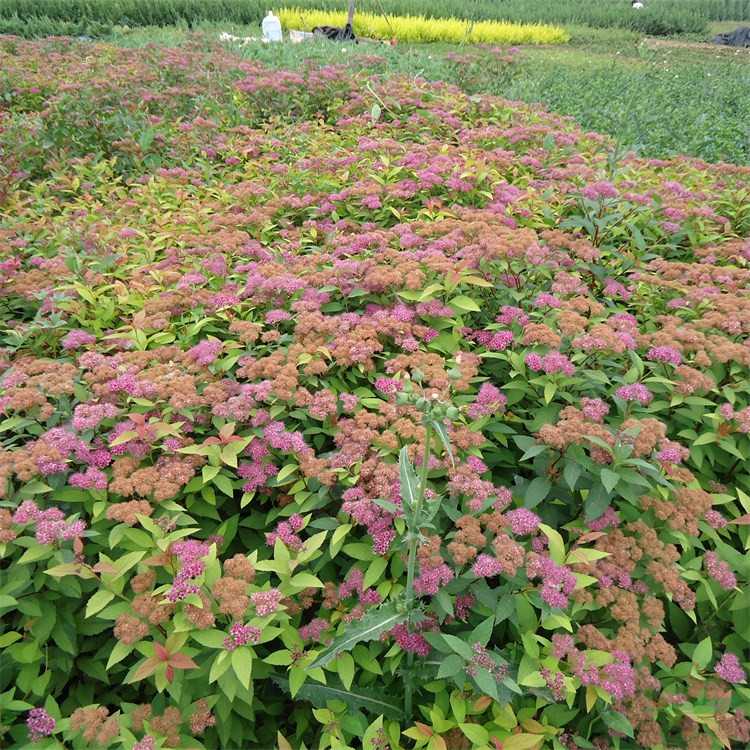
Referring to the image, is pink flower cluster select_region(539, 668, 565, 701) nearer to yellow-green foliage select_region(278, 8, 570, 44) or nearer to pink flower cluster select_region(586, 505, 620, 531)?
pink flower cluster select_region(586, 505, 620, 531)

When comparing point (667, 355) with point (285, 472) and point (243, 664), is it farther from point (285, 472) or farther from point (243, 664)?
point (243, 664)

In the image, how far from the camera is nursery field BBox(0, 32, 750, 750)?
143 centimetres

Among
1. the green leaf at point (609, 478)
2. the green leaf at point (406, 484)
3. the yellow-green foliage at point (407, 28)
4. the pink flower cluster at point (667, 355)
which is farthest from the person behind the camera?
the yellow-green foliage at point (407, 28)

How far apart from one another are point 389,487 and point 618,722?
864mm

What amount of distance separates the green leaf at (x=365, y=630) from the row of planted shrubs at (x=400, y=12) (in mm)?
13783

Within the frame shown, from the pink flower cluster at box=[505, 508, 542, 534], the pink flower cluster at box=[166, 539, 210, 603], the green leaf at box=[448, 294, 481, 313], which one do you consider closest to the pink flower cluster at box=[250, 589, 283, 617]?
the pink flower cluster at box=[166, 539, 210, 603]

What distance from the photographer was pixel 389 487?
1583mm

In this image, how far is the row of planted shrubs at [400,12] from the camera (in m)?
14.5

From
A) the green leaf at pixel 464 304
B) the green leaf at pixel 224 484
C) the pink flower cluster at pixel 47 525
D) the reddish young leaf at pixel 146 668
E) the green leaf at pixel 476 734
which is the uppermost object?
the green leaf at pixel 464 304

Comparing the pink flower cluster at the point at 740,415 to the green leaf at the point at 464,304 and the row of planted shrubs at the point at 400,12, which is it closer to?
the green leaf at the point at 464,304

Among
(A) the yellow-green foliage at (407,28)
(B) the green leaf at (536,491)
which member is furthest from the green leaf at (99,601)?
(A) the yellow-green foliage at (407,28)

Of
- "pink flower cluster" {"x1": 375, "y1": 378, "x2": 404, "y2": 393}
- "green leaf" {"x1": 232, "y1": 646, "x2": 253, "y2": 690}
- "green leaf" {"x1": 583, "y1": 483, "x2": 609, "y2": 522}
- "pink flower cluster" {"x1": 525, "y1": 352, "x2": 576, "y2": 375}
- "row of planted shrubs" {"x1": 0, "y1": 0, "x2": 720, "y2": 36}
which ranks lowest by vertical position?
"green leaf" {"x1": 232, "y1": 646, "x2": 253, "y2": 690}

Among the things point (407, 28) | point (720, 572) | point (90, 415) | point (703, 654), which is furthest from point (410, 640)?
point (407, 28)

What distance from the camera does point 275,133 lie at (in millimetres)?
4902
